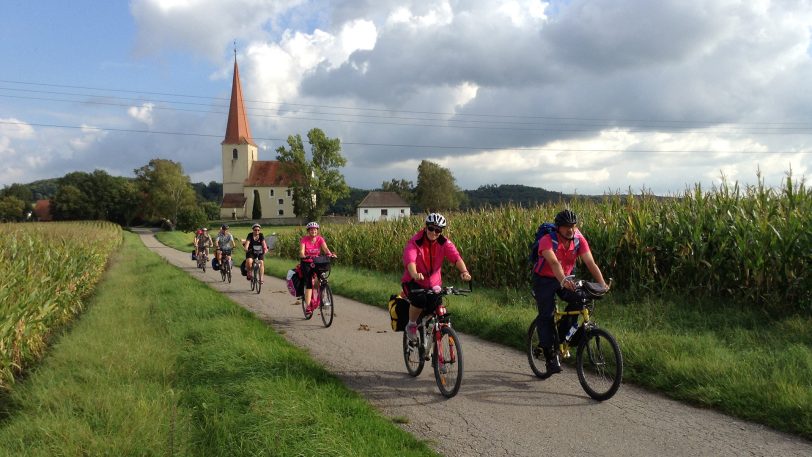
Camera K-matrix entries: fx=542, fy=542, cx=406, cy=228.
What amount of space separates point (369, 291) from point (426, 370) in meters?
7.00

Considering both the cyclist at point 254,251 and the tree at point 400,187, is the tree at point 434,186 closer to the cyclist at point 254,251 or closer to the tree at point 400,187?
the tree at point 400,187

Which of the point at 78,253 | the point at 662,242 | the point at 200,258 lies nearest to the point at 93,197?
the point at 200,258

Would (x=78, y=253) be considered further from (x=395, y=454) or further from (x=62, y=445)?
(x=395, y=454)

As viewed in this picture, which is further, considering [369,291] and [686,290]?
[369,291]

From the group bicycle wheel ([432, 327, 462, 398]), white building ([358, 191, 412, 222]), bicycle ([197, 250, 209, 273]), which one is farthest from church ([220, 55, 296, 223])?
bicycle wheel ([432, 327, 462, 398])

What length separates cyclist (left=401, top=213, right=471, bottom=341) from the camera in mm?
5977

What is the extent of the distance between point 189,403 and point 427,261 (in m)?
2.86

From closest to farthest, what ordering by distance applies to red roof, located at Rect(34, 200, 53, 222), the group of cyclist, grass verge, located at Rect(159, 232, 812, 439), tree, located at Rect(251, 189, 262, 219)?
1. grass verge, located at Rect(159, 232, 812, 439)
2. the group of cyclist
3. red roof, located at Rect(34, 200, 53, 222)
4. tree, located at Rect(251, 189, 262, 219)

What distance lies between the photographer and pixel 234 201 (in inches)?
4311

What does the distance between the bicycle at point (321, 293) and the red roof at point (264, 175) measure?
330ft

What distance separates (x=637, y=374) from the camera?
238 inches

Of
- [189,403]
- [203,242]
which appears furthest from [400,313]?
[203,242]

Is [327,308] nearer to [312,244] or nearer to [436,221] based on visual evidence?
[312,244]

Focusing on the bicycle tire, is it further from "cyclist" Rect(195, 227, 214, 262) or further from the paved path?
"cyclist" Rect(195, 227, 214, 262)
